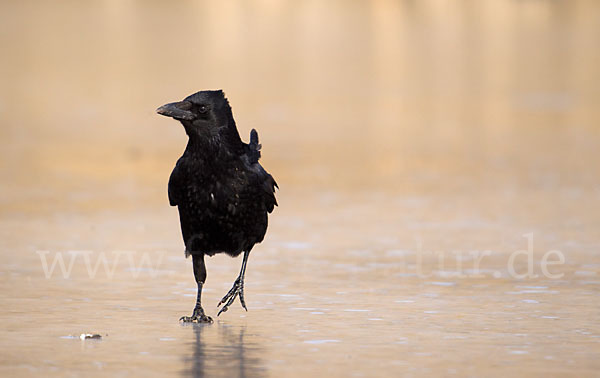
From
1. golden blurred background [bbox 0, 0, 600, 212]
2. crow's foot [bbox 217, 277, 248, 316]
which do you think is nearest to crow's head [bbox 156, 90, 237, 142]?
crow's foot [bbox 217, 277, 248, 316]

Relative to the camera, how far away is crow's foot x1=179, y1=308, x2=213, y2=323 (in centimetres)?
736

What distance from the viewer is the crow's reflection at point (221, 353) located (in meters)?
5.99

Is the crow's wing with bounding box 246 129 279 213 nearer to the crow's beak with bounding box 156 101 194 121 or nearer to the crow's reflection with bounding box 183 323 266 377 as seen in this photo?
the crow's beak with bounding box 156 101 194 121

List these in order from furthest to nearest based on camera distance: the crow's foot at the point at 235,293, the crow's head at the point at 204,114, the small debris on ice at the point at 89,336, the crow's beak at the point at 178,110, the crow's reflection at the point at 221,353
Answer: the crow's foot at the point at 235,293, the crow's head at the point at 204,114, the crow's beak at the point at 178,110, the small debris on ice at the point at 89,336, the crow's reflection at the point at 221,353

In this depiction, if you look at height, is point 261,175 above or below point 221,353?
above

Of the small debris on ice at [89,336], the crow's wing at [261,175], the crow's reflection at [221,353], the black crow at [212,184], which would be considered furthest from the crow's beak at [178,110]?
the small debris on ice at [89,336]

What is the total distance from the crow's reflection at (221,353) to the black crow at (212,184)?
0.28 metres

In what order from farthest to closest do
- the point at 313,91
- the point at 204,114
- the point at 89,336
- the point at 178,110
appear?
the point at 313,91, the point at 204,114, the point at 178,110, the point at 89,336

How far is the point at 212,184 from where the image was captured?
24.5 feet

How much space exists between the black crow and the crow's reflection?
11.1 inches

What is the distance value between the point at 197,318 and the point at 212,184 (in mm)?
780

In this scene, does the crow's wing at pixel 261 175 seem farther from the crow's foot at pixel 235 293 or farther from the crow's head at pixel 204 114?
the crow's foot at pixel 235 293

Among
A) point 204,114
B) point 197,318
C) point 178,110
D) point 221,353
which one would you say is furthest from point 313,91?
point 221,353

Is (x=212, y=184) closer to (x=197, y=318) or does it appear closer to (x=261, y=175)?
(x=261, y=175)
